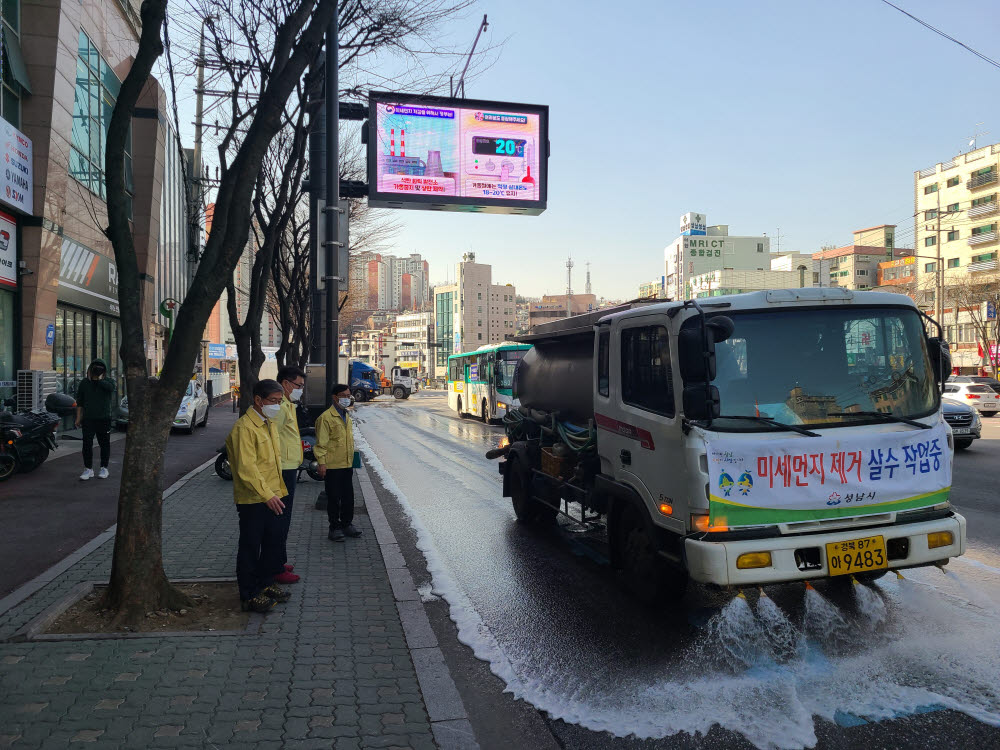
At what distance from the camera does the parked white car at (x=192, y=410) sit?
21.5 metres

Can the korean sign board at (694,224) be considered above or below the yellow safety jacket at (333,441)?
above

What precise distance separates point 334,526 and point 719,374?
4.56 metres

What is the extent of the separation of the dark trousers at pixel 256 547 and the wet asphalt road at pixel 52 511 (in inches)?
86.7

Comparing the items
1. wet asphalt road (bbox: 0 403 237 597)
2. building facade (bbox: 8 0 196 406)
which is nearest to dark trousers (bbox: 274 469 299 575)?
wet asphalt road (bbox: 0 403 237 597)

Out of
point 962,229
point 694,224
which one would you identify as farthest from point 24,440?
point 694,224

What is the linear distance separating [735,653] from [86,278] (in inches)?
878

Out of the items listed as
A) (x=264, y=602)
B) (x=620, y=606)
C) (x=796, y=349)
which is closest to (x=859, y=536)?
(x=796, y=349)

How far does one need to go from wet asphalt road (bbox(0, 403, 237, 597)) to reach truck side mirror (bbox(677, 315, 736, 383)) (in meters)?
5.54

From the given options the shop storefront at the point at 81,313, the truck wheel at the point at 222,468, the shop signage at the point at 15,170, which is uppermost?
the shop signage at the point at 15,170

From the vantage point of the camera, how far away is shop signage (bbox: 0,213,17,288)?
16.6m

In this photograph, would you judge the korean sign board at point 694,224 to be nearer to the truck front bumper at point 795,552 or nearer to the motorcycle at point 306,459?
the motorcycle at point 306,459

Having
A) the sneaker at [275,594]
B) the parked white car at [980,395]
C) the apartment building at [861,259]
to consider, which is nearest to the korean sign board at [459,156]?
the sneaker at [275,594]

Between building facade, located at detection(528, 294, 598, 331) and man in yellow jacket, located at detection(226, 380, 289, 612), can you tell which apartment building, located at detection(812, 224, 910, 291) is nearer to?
building facade, located at detection(528, 294, 598, 331)

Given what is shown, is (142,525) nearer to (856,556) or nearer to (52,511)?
(856,556)
